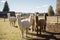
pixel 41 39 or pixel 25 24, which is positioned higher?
pixel 25 24

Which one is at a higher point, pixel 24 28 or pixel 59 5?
pixel 59 5

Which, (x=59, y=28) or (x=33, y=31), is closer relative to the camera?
(x=33, y=31)

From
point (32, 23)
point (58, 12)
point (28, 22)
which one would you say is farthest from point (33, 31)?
point (58, 12)

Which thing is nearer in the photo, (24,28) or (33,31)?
(24,28)

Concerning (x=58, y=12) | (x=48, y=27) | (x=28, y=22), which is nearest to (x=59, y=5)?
(x=58, y=12)

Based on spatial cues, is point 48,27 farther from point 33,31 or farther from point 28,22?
point 28,22

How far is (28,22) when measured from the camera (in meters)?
10.4

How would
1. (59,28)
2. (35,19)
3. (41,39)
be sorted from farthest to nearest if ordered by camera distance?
(59,28) → (35,19) → (41,39)

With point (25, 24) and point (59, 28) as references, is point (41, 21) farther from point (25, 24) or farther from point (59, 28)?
point (59, 28)

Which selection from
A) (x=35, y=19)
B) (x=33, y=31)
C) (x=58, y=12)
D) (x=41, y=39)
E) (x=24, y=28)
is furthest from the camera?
(x=58, y=12)

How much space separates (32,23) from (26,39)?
2.29m

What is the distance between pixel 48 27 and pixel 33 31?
195cm

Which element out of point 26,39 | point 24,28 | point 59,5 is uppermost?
point 59,5

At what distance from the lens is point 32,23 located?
11680 mm
